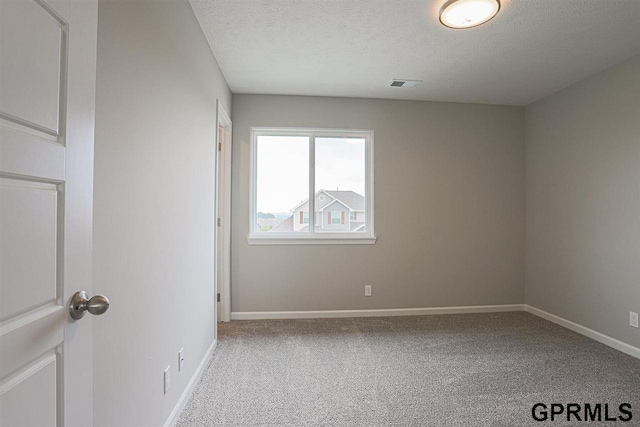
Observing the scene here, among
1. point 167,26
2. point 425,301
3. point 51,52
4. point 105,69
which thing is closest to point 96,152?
point 105,69

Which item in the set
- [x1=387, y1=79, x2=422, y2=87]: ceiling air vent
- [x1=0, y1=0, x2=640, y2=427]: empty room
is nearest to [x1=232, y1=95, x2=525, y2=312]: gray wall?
[x1=0, y1=0, x2=640, y2=427]: empty room

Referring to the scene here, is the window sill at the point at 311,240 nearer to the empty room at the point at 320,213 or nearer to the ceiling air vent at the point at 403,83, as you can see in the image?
the empty room at the point at 320,213

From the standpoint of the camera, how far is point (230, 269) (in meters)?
3.68

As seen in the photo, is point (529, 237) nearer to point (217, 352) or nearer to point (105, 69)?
point (217, 352)

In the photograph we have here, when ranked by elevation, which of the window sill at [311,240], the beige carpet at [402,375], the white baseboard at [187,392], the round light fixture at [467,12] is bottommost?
the beige carpet at [402,375]

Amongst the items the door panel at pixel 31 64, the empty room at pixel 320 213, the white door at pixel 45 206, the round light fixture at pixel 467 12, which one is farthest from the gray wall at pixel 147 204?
the round light fixture at pixel 467 12

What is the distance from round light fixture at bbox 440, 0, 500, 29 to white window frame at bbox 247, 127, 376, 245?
1.70 meters

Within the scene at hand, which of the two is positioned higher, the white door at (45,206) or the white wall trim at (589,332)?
the white door at (45,206)

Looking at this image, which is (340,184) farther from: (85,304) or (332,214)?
(85,304)

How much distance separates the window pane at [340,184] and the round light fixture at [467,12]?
5.90 ft

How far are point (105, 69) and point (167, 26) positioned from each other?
75cm

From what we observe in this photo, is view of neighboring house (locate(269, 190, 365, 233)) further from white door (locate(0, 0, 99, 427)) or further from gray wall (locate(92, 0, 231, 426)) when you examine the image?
white door (locate(0, 0, 99, 427))

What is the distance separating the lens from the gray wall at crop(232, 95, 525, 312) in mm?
3744

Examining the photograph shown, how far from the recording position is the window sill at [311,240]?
3.73 m
